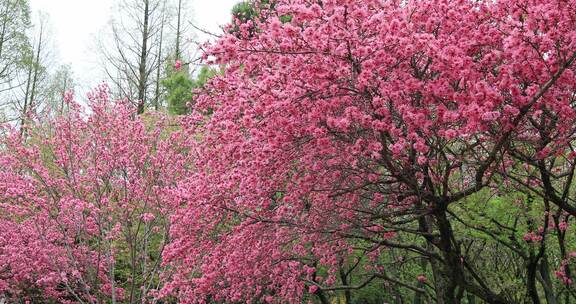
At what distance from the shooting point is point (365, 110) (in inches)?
186

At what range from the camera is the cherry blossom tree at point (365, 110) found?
411 centimetres

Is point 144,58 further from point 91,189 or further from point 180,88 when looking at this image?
point 91,189

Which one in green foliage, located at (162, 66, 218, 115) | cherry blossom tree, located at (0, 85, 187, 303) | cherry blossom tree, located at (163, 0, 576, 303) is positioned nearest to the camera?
cherry blossom tree, located at (163, 0, 576, 303)

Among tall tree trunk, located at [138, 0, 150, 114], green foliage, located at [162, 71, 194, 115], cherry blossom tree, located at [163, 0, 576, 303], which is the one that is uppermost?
tall tree trunk, located at [138, 0, 150, 114]

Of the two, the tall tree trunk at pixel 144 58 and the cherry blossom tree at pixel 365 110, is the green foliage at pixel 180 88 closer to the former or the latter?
the tall tree trunk at pixel 144 58

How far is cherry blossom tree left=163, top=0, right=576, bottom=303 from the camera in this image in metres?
4.11

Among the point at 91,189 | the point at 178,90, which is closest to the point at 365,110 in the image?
the point at 91,189

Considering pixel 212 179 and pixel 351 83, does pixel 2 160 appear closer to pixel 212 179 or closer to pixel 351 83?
pixel 212 179

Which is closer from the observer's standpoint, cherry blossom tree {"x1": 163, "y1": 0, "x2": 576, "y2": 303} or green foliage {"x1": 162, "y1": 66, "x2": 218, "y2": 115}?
cherry blossom tree {"x1": 163, "y1": 0, "x2": 576, "y2": 303}

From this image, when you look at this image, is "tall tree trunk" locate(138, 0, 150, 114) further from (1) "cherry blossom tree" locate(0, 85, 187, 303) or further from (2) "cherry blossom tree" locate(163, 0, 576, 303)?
(2) "cherry blossom tree" locate(163, 0, 576, 303)

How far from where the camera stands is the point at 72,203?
22.3 ft

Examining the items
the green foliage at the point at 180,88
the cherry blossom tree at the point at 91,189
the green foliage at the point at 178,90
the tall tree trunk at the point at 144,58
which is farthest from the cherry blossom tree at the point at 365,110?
the tall tree trunk at the point at 144,58

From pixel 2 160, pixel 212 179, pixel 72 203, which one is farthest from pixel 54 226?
pixel 212 179

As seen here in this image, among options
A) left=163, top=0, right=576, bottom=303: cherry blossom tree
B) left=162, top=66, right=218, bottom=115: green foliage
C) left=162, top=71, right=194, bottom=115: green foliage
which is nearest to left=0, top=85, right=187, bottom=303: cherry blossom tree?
left=163, top=0, right=576, bottom=303: cherry blossom tree
